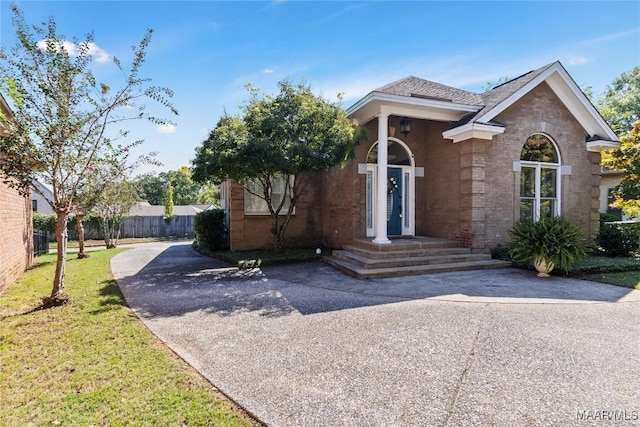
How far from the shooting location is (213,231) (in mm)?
12906

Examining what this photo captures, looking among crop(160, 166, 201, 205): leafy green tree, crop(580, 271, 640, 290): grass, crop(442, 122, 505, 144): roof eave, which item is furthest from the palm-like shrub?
crop(160, 166, 201, 205): leafy green tree

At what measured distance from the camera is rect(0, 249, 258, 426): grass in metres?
2.64

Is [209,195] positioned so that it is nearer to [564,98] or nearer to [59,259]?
[59,259]

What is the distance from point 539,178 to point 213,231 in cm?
1161

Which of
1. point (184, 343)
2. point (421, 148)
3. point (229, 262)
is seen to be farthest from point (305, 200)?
point (184, 343)

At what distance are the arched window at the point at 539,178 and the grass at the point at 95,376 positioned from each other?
1038 centimetres

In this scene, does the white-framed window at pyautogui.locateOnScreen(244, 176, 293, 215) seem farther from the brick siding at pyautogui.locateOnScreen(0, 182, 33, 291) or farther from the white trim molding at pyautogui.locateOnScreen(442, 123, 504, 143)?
the brick siding at pyautogui.locateOnScreen(0, 182, 33, 291)

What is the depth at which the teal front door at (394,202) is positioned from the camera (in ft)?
35.9

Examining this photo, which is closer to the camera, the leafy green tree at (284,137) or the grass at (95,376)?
the grass at (95,376)

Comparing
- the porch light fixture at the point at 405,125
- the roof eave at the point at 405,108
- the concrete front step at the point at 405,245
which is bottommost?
the concrete front step at the point at 405,245

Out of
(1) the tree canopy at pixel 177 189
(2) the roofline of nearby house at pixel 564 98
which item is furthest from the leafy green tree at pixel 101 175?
(1) the tree canopy at pixel 177 189

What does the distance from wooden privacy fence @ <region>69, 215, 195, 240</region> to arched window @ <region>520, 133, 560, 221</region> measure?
25.6 meters

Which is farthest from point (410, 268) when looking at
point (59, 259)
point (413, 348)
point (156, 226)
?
point (156, 226)

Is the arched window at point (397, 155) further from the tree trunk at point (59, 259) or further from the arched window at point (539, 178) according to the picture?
the tree trunk at point (59, 259)
